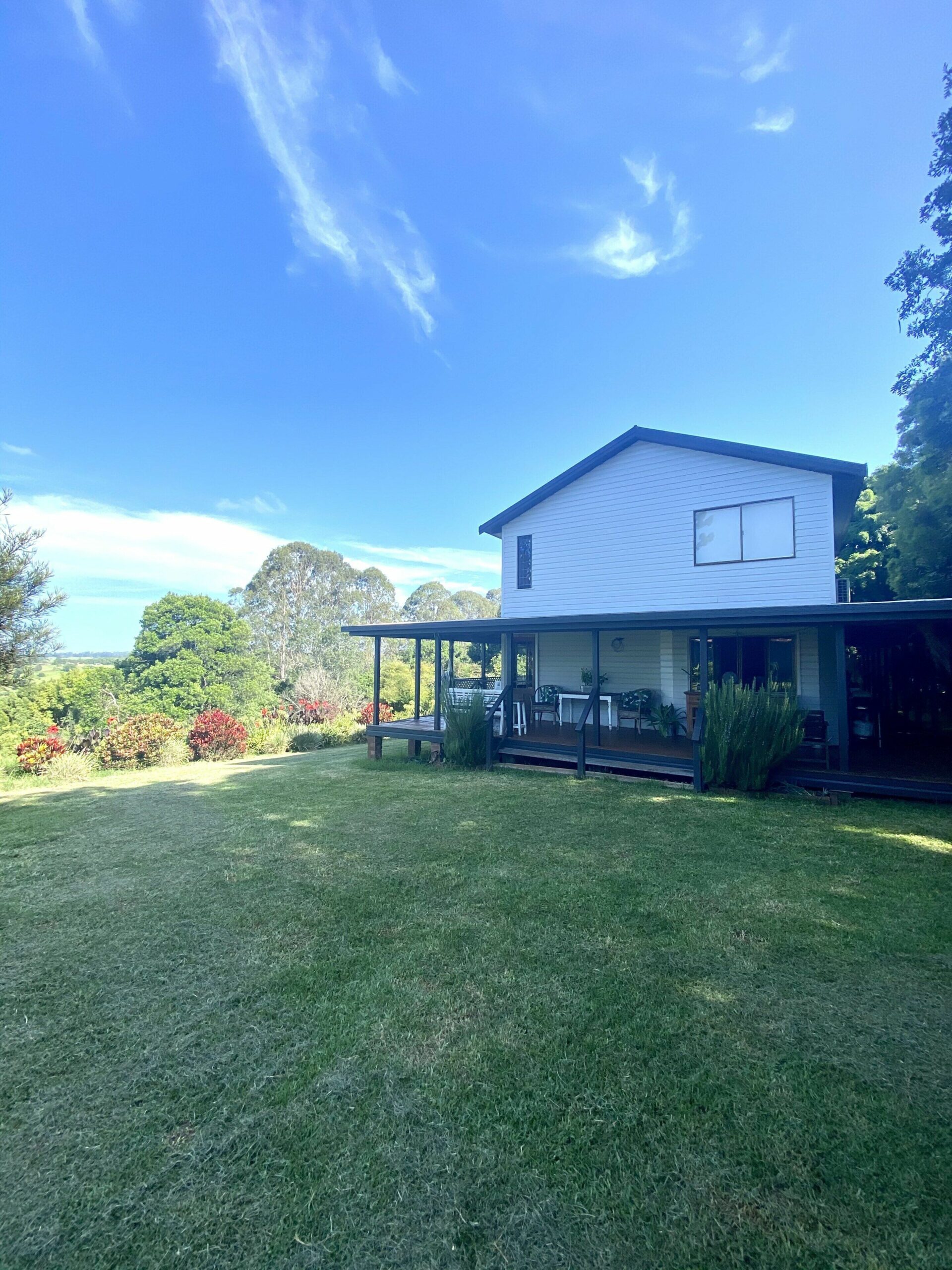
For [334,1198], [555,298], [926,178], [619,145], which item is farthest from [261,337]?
[334,1198]

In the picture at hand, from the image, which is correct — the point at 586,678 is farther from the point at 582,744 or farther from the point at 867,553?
the point at 867,553

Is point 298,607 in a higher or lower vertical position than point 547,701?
higher

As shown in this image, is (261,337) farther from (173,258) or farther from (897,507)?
(897,507)

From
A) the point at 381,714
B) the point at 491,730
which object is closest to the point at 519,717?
the point at 491,730

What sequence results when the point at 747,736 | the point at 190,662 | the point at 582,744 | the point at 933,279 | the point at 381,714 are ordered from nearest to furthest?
1. the point at 747,736
2. the point at 582,744
3. the point at 933,279
4. the point at 381,714
5. the point at 190,662

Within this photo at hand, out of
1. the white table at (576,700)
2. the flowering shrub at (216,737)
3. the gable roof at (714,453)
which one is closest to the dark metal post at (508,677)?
the white table at (576,700)

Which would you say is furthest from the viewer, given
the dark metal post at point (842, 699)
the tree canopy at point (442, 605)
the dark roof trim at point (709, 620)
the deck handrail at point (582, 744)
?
the tree canopy at point (442, 605)

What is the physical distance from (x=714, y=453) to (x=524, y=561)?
463cm

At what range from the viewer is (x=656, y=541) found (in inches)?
436

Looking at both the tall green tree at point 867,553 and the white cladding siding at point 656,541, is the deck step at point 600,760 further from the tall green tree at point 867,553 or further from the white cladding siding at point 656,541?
the tall green tree at point 867,553

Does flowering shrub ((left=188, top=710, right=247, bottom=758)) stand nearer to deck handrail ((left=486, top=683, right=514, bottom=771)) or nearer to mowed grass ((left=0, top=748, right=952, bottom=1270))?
deck handrail ((left=486, top=683, right=514, bottom=771))

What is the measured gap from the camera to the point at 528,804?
7.07 metres

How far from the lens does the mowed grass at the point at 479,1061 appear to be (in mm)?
1724

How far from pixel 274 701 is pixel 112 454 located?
54.4 feet
